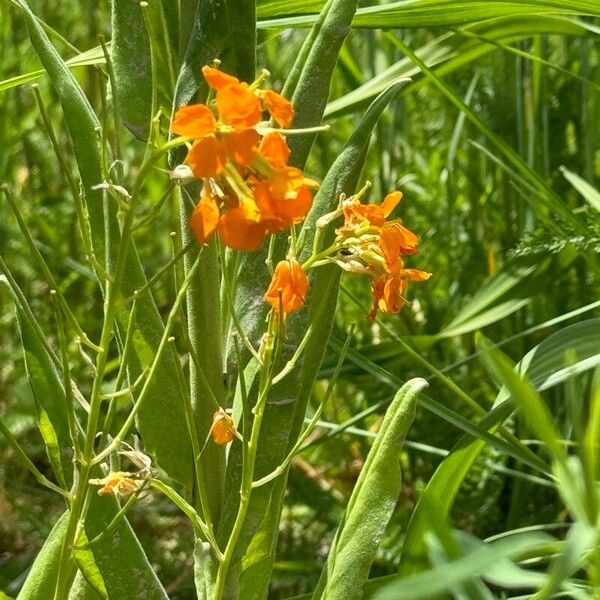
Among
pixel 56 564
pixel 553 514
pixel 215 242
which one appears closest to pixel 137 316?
pixel 215 242

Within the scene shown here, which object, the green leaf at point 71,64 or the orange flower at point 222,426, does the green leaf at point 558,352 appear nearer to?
the orange flower at point 222,426

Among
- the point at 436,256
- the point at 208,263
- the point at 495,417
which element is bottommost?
the point at 436,256

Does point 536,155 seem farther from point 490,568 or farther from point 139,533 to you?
point 490,568

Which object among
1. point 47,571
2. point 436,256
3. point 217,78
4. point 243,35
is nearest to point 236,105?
point 217,78

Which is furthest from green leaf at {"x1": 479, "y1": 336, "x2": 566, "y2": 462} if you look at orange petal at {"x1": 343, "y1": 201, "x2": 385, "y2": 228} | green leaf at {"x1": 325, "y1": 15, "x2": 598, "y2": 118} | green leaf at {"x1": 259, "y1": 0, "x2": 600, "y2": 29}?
green leaf at {"x1": 325, "y1": 15, "x2": 598, "y2": 118}

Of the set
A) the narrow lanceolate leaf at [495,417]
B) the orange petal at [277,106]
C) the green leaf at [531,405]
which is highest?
the orange petal at [277,106]

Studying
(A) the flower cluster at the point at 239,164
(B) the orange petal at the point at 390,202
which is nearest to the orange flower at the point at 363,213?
(B) the orange petal at the point at 390,202

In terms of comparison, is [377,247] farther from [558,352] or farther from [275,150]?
[558,352]
